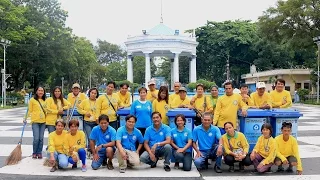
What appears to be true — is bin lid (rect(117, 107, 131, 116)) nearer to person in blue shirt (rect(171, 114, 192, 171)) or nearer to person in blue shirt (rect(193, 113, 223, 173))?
person in blue shirt (rect(171, 114, 192, 171))

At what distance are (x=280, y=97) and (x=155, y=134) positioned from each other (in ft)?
9.03

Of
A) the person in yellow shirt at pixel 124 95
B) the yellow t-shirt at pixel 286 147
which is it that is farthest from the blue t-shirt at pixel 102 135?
the yellow t-shirt at pixel 286 147

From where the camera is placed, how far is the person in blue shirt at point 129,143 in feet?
22.8

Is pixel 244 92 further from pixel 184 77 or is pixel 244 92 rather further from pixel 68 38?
pixel 184 77

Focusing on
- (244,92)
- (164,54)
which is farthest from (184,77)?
(244,92)

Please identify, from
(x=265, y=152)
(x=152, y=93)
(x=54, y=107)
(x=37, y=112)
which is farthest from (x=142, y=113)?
(x=265, y=152)

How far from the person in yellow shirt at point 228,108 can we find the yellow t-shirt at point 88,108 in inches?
95.5

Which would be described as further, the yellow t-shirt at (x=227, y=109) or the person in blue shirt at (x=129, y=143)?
the yellow t-shirt at (x=227, y=109)

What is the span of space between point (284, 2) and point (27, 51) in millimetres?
23717

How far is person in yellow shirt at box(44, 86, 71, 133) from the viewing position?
8.05m

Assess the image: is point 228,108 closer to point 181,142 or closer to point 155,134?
point 181,142

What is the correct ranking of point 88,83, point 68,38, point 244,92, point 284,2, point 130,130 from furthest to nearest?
point 88,83, point 68,38, point 284,2, point 244,92, point 130,130

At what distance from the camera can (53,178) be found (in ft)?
21.5

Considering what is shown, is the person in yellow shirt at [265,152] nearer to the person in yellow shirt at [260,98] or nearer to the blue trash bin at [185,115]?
the person in yellow shirt at [260,98]
